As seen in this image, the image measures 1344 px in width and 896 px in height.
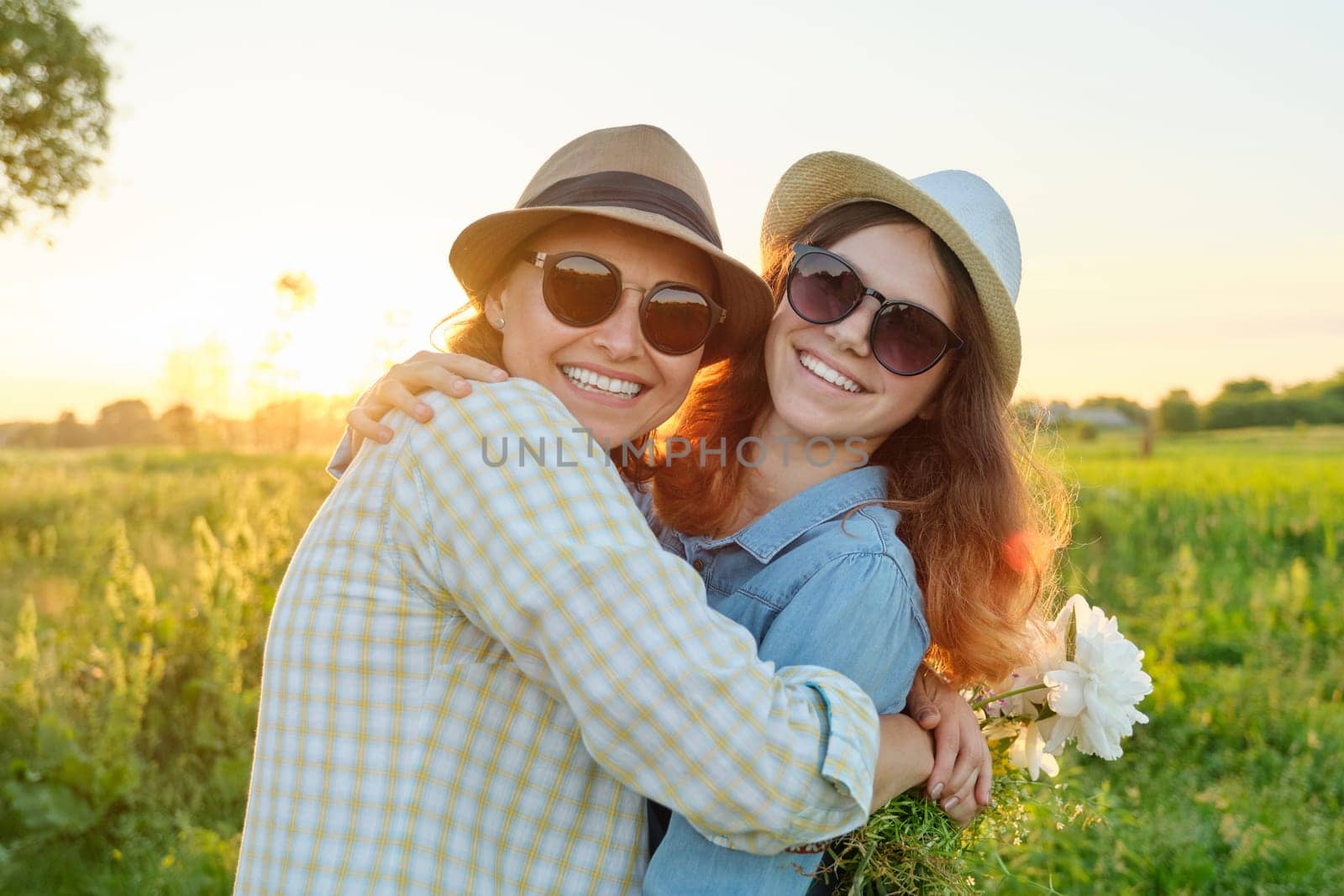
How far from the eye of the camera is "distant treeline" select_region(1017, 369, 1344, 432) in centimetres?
6347

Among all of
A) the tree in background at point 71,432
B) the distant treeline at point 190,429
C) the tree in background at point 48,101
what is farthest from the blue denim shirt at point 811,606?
the tree in background at point 71,432

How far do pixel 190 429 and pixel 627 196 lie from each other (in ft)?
115

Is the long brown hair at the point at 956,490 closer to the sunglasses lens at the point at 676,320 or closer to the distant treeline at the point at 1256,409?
the sunglasses lens at the point at 676,320

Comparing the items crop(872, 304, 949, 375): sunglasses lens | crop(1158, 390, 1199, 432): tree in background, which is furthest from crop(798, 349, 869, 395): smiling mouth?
crop(1158, 390, 1199, 432): tree in background

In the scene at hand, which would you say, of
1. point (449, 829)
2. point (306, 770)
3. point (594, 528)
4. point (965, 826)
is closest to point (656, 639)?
point (594, 528)

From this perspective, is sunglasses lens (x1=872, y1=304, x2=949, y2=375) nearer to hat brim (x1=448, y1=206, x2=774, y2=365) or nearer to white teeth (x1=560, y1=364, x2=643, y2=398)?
hat brim (x1=448, y1=206, x2=774, y2=365)

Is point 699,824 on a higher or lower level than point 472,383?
lower

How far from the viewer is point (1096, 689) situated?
2135 millimetres

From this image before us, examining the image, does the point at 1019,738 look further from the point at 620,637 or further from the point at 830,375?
the point at 620,637

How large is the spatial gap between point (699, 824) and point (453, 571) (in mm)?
531

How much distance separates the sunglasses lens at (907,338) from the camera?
7.38 ft

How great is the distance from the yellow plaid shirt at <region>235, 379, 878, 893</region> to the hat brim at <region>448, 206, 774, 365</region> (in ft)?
1.86

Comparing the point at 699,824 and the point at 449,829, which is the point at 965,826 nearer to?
the point at 699,824

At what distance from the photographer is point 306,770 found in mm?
1649
